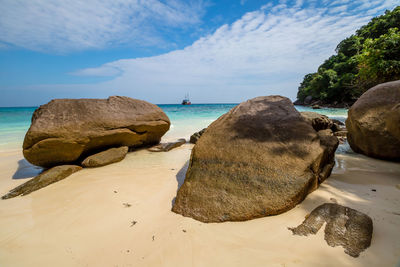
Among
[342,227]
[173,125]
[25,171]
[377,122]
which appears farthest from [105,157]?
[173,125]

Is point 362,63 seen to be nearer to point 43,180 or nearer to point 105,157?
point 105,157

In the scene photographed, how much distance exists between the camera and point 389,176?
9.64ft

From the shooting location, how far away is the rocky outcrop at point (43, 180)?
9.71 ft

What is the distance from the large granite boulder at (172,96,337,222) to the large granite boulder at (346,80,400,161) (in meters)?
1.81

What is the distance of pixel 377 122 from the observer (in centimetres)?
375

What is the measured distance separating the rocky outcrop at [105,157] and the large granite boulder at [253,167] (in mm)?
2561

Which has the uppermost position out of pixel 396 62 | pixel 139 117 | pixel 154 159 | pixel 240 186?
pixel 396 62

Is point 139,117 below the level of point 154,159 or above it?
above

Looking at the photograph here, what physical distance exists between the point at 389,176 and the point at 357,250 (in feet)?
7.86

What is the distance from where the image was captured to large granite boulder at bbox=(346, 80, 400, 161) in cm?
360

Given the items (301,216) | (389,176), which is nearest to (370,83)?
(389,176)

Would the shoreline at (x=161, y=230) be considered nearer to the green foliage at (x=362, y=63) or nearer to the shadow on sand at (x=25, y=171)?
the shadow on sand at (x=25, y=171)

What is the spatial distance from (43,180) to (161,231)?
109 inches

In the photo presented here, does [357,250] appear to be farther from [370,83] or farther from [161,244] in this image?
[370,83]
